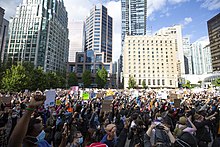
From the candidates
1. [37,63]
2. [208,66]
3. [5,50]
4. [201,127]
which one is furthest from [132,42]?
[208,66]

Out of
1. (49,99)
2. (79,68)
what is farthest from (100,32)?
(49,99)

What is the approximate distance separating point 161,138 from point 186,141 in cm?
57

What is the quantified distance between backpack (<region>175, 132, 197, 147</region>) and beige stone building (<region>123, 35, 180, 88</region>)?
269 feet

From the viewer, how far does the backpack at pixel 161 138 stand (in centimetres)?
→ 279

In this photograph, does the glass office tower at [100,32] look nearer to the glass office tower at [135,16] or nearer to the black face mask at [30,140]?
the glass office tower at [135,16]

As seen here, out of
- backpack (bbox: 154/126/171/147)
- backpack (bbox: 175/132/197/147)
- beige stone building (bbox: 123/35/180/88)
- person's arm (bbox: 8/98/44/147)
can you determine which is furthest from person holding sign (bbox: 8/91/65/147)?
beige stone building (bbox: 123/35/180/88)

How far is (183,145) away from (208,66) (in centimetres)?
18170

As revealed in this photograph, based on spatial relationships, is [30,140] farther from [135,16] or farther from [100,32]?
[135,16]

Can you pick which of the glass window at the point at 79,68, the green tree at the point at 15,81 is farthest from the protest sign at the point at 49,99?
the glass window at the point at 79,68

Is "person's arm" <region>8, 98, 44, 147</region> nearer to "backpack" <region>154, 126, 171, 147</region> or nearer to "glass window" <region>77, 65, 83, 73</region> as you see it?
"backpack" <region>154, 126, 171, 147</region>

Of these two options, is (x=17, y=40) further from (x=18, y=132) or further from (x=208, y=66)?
(x=208, y=66)

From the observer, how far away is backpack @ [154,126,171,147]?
279cm

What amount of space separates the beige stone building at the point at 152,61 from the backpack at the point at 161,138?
3239 inches

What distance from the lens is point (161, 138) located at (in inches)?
112
